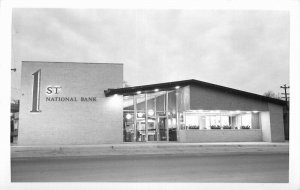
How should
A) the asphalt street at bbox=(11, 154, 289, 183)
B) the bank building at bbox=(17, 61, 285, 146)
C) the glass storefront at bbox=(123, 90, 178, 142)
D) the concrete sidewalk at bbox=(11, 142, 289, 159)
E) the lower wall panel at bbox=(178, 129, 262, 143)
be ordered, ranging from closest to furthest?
1. the asphalt street at bbox=(11, 154, 289, 183)
2. the concrete sidewalk at bbox=(11, 142, 289, 159)
3. the bank building at bbox=(17, 61, 285, 146)
4. the lower wall panel at bbox=(178, 129, 262, 143)
5. the glass storefront at bbox=(123, 90, 178, 142)

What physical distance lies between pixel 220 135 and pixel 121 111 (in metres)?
6.19

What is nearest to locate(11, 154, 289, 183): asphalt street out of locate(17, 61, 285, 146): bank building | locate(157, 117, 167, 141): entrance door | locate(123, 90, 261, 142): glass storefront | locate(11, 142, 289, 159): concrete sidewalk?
locate(11, 142, 289, 159): concrete sidewalk

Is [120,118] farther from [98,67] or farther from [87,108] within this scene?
[98,67]

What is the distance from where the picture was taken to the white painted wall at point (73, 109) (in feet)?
63.7

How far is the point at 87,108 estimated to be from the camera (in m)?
19.9

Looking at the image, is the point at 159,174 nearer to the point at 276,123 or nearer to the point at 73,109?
the point at 73,109

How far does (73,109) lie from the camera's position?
19766mm

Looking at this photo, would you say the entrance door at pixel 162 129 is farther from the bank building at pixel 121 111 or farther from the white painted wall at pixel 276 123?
the white painted wall at pixel 276 123

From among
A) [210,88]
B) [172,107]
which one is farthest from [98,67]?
[210,88]

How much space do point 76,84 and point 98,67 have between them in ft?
5.51

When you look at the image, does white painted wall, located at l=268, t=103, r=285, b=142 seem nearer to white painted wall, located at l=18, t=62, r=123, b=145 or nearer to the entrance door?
the entrance door

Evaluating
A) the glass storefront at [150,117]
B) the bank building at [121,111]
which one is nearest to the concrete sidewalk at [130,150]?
the bank building at [121,111]

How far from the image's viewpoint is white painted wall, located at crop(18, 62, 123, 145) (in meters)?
19.4

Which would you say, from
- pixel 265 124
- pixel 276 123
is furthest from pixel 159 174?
pixel 276 123
